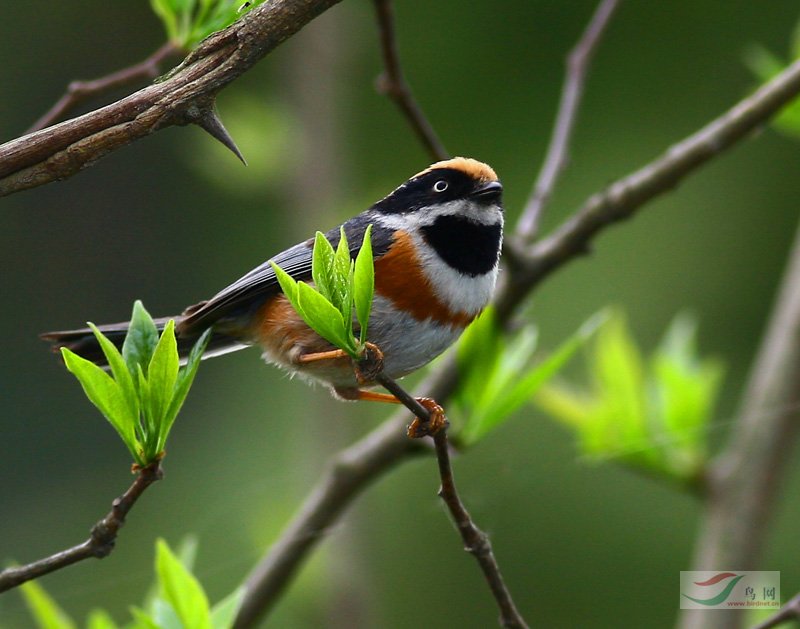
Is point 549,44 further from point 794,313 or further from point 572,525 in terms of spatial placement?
point 794,313

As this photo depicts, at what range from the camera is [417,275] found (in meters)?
1.70

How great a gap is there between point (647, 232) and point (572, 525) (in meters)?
1.86

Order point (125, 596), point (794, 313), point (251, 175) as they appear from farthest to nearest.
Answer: point (251, 175) → point (125, 596) → point (794, 313)

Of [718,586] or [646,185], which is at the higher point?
[646,185]

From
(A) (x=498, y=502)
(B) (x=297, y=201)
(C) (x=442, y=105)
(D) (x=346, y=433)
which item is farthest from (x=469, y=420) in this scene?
(C) (x=442, y=105)

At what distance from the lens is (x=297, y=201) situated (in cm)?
303

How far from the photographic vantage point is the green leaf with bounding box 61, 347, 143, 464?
45.2 inches

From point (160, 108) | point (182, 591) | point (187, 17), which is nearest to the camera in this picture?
point (160, 108)

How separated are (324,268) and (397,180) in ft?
8.81

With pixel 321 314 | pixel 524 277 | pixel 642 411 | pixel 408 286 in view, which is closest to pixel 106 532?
pixel 321 314

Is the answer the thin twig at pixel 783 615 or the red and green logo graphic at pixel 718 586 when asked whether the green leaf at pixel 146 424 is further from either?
the red and green logo graphic at pixel 718 586

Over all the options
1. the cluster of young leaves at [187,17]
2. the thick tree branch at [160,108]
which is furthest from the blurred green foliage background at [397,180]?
the thick tree branch at [160,108]

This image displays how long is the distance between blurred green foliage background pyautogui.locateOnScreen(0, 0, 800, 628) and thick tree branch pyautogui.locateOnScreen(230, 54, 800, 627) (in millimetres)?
1833

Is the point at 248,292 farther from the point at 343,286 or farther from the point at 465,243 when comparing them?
the point at 343,286
